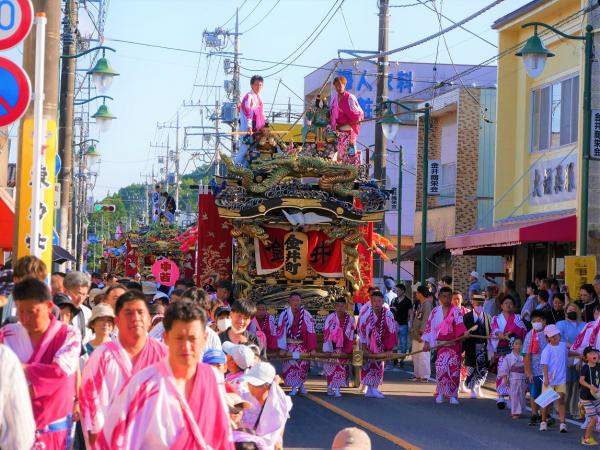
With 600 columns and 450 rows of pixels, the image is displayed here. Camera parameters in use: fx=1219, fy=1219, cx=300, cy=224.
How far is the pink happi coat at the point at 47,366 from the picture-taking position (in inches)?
293

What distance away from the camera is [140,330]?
25.6 feet

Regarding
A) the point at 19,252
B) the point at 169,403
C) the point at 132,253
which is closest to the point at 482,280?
the point at 132,253

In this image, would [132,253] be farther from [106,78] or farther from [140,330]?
[140,330]

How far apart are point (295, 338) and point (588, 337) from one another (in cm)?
561

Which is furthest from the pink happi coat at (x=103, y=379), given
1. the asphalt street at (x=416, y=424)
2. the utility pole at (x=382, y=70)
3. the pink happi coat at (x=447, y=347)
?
the utility pole at (x=382, y=70)

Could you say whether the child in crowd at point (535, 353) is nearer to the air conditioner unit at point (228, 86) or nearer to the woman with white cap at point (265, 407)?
the woman with white cap at point (265, 407)

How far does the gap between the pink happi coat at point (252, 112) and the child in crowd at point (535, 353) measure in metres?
8.61

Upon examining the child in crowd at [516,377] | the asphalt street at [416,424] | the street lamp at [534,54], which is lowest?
the asphalt street at [416,424]

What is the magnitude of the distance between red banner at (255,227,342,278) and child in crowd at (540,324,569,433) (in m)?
7.76

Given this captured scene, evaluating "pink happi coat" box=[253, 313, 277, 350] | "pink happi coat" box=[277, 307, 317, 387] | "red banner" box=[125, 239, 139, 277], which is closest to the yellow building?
"pink happi coat" box=[277, 307, 317, 387]

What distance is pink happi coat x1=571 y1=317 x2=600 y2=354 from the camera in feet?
52.6

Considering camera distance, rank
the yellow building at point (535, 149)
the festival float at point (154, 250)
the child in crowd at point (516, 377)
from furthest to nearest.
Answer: the festival float at point (154, 250) → the yellow building at point (535, 149) → the child in crowd at point (516, 377)

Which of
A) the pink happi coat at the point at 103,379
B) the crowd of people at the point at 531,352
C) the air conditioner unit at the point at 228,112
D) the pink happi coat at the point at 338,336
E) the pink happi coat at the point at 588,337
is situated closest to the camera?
the pink happi coat at the point at 103,379

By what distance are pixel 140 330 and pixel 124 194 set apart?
177 metres
